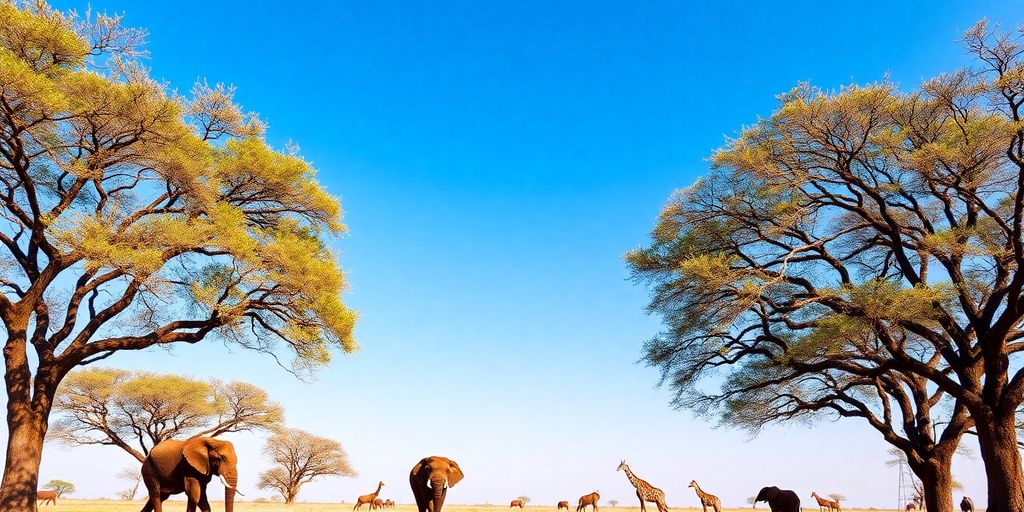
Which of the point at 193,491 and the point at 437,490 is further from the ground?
the point at 193,491

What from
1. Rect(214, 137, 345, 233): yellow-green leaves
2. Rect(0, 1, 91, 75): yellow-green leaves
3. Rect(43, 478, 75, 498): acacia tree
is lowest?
Rect(43, 478, 75, 498): acacia tree

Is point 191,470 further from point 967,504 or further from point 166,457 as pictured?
point 967,504

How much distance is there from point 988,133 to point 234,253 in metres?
18.7

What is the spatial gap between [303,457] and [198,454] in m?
42.3

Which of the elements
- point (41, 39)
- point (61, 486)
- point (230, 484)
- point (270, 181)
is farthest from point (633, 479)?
point (61, 486)

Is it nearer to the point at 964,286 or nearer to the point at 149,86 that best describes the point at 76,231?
the point at 149,86

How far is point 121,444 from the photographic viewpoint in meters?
36.7

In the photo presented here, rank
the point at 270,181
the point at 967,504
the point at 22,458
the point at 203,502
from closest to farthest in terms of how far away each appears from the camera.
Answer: the point at 203,502
the point at 22,458
the point at 270,181
the point at 967,504

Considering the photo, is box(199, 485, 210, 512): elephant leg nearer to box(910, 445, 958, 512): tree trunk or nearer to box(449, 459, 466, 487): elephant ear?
box(449, 459, 466, 487): elephant ear

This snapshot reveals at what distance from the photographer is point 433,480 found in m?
15.0

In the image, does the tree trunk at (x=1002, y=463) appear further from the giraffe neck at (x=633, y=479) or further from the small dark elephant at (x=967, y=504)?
the small dark elephant at (x=967, y=504)

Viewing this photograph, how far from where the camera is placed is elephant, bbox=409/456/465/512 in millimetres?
14930

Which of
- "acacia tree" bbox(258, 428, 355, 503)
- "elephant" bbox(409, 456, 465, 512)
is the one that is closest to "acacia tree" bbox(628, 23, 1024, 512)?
"elephant" bbox(409, 456, 465, 512)

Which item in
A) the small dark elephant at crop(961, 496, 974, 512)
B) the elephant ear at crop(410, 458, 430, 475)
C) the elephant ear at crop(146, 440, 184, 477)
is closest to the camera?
the elephant ear at crop(146, 440, 184, 477)
